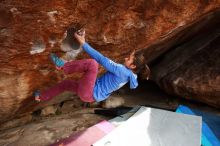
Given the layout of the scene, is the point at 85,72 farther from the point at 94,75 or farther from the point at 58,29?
the point at 58,29

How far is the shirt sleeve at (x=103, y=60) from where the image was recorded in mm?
5691

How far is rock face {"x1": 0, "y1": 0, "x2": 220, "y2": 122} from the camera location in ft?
20.2

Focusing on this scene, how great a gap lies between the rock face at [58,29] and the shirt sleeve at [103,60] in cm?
103

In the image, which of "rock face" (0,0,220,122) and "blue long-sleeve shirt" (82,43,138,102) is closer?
"blue long-sleeve shirt" (82,43,138,102)

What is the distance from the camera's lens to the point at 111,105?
10125 millimetres

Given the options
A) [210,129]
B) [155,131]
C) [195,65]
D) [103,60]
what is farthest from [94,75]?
[195,65]

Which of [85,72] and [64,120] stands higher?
[85,72]

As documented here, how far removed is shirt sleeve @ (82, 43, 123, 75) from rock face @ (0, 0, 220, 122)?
3.36ft

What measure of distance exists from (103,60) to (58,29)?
125cm

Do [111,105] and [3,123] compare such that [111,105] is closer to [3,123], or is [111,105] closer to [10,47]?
[3,123]

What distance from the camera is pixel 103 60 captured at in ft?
19.1

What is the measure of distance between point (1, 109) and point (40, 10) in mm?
2699

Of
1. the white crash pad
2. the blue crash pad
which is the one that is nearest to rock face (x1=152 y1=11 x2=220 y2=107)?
the blue crash pad

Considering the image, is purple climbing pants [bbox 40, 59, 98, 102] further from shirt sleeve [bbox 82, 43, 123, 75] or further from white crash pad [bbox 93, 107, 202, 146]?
white crash pad [bbox 93, 107, 202, 146]
